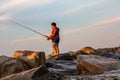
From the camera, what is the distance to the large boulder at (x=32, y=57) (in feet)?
49.8

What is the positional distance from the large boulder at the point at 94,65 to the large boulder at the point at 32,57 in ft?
5.09

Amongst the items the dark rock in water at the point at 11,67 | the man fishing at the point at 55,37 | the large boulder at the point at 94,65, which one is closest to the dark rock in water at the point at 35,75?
the dark rock in water at the point at 11,67

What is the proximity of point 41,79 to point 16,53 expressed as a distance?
3825 mm

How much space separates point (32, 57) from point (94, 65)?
245 cm

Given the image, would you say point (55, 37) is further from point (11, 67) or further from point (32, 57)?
point (11, 67)

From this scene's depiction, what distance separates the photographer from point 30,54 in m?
15.4

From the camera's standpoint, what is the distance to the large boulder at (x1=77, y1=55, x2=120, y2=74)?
48.1 ft

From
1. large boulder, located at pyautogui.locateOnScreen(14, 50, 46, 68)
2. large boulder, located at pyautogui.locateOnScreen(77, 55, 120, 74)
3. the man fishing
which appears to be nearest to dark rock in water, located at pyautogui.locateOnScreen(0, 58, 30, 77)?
large boulder, located at pyautogui.locateOnScreen(14, 50, 46, 68)

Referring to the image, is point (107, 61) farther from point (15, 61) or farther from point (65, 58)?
point (65, 58)

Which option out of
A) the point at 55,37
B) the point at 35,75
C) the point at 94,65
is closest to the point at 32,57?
the point at 94,65

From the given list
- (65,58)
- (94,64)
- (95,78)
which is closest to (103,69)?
(94,64)

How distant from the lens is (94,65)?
579 inches

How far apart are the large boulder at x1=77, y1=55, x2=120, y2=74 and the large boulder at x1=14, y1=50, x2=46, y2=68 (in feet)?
5.09

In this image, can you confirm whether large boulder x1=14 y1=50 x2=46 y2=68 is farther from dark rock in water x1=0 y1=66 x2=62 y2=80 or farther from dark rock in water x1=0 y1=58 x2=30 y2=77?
dark rock in water x1=0 y1=66 x2=62 y2=80
